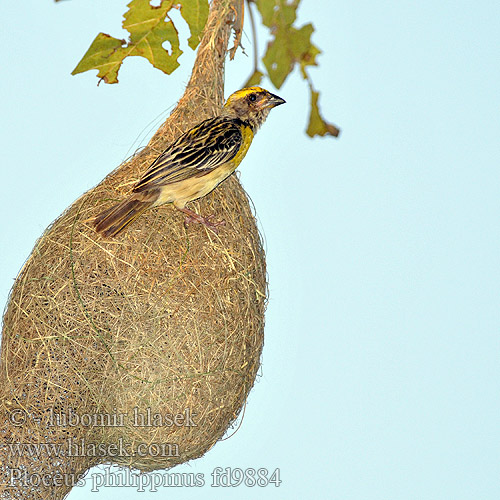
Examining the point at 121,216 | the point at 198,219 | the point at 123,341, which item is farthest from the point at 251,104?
the point at 123,341

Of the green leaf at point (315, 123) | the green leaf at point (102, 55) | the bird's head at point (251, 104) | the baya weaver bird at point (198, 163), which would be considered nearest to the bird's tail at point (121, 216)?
the baya weaver bird at point (198, 163)

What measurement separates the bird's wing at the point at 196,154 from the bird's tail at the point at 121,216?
0.16ft

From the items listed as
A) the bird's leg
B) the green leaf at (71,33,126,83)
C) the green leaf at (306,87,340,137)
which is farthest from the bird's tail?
the green leaf at (306,87,340,137)

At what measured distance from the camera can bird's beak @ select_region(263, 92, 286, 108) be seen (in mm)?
2693

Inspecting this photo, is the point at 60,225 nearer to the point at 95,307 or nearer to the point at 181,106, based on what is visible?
the point at 95,307

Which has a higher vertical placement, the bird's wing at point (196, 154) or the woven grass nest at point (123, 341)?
the bird's wing at point (196, 154)

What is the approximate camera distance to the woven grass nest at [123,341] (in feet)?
7.72

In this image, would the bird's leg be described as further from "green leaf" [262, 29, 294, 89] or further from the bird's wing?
"green leaf" [262, 29, 294, 89]

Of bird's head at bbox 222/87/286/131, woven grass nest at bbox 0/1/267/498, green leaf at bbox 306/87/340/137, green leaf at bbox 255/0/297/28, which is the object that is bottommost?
woven grass nest at bbox 0/1/267/498

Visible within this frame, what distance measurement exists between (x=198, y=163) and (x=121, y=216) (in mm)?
321

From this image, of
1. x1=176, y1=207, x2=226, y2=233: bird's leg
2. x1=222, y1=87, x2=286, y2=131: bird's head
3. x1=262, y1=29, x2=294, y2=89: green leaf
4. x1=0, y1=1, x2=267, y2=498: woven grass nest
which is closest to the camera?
x1=262, y1=29, x2=294, y2=89: green leaf

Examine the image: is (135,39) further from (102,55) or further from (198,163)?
(198,163)

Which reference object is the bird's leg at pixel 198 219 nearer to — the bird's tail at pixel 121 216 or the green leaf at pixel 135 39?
the bird's tail at pixel 121 216

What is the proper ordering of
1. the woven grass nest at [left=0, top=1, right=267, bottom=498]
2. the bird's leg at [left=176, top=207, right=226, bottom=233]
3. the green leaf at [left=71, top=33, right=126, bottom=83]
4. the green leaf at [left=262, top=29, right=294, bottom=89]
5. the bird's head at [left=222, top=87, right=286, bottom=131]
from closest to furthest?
the green leaf at [left=262, top=29, right=294, bottom=89] → the green leaf at [left=71, top=33, right=126, bottom=83] → the woven grass nest at [left=0, top=1, right=267, bottom=498] → the bird's leg at [left=176, top=207, right=226, bottom=233] → the bird's head at [left=222, top=87, right=286, bottom=131]
